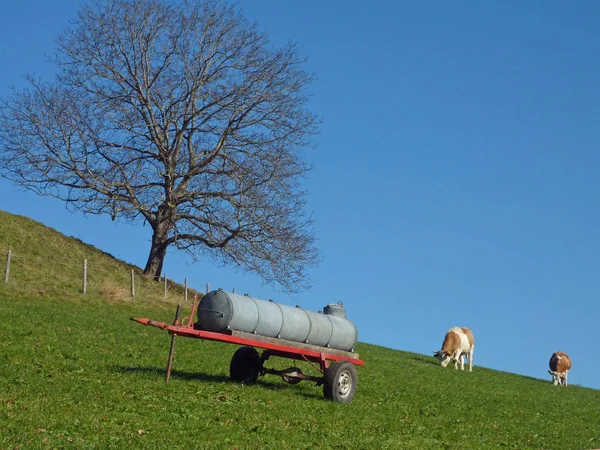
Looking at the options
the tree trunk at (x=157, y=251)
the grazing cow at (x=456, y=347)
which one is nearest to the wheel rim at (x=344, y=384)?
the grazing cow at (x=456, y=347)

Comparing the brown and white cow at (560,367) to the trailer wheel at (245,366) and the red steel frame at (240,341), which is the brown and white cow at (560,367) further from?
the trailer wheel at (245,366)

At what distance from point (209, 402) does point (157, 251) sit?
39.5 metres

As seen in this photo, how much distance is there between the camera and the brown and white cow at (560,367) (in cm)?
5156

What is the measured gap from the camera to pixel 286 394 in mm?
23031

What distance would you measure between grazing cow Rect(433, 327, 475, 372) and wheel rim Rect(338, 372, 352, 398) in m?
23.9

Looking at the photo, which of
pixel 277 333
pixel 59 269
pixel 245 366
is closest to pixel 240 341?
pixel 277 333

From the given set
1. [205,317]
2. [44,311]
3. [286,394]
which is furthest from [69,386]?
[44,311]

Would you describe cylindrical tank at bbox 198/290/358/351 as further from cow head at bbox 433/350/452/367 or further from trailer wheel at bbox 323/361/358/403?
Answer: cow head at bbox 433/350/452/367

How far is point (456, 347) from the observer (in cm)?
4722

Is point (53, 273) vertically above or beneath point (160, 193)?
beneath

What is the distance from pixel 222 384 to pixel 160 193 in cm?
3537

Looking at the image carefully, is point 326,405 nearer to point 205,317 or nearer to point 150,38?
point 205,317

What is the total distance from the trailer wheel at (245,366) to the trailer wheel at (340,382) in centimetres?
232

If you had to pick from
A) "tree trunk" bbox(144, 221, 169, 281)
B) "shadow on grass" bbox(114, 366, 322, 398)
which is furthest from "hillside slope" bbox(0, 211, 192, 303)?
"shadow on grass" bbox(114, 366, 322, 398)
